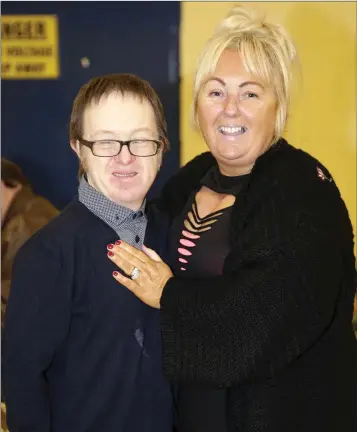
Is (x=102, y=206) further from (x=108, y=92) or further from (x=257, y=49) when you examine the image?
(x=257, y=49)

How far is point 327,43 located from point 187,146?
0.84m

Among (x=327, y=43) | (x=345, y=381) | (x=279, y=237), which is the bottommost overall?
(x=345, y=381)

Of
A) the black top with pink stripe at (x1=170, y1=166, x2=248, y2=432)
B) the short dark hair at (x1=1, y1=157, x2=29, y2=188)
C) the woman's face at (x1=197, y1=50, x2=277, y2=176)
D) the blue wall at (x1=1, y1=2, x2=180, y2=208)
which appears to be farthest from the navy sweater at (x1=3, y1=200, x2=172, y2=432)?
the blue wall at (x1=1, y1=2, x2=180, y2=208)

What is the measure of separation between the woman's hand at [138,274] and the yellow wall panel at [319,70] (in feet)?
5.89

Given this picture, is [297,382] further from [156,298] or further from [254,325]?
[156,298]

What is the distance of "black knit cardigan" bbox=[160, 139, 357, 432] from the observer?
4.01ft

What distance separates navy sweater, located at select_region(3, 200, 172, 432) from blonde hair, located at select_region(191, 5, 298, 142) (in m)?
0.47

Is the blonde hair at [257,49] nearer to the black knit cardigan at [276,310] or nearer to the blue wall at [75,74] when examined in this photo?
the black knit cardigan at [276,310]

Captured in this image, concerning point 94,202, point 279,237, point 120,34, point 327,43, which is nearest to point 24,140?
point 120,34

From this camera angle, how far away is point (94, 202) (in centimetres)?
128

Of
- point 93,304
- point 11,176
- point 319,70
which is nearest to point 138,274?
point 93,304

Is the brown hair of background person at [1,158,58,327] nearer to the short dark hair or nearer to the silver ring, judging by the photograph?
the short dark hair

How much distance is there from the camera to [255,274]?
1.22m

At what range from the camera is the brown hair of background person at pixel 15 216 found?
2254 mm
